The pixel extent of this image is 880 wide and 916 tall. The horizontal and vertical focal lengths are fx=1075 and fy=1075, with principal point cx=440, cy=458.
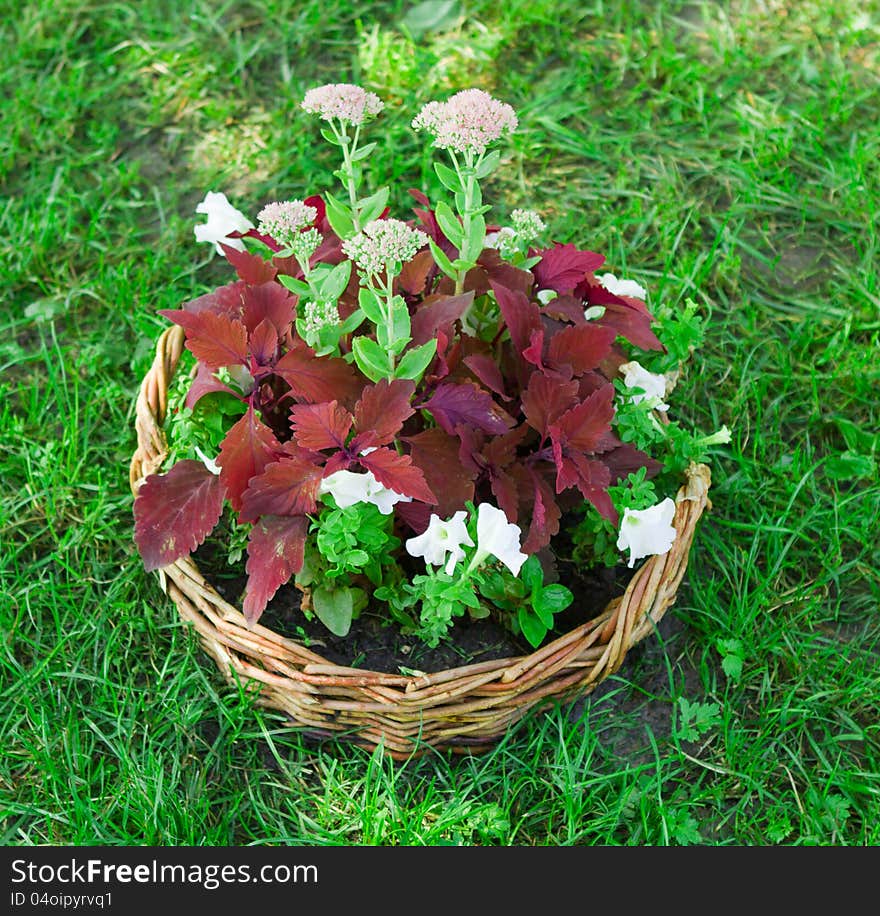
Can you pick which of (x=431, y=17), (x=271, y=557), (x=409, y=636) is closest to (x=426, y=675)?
(x=409, y=636)

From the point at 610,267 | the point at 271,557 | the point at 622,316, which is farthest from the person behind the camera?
the point at 610,267

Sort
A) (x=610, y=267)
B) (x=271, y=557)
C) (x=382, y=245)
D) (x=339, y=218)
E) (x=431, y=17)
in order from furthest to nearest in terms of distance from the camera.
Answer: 1. (x=431, y=17)
2. (x=610, y=267)
3. (x=339, y=218)
4. (x=271, y=557)
5. (x=382, y=245)

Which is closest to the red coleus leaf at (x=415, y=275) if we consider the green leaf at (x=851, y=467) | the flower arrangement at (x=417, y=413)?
the flower arrangement at (x=417, y=413)

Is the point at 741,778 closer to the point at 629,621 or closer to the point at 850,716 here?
the point at 850,716

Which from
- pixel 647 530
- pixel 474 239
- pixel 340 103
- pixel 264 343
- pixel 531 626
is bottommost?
pixel 531 626

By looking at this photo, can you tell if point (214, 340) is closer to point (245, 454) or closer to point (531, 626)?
point (245, 454)

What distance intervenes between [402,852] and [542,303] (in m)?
0.92

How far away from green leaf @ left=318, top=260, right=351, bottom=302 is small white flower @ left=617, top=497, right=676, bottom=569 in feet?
1.79

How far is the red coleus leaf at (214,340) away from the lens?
1.61 metres

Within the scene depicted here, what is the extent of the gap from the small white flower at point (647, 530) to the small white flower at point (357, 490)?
0.34 metres

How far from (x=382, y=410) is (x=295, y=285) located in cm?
27

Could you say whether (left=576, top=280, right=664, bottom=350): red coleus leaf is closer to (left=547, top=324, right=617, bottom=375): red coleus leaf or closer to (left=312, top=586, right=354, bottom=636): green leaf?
(left=547, top=324, right=617, bottom=375): red coleus leaf

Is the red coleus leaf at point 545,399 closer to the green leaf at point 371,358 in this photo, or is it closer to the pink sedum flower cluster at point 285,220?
the green leaf at point 371,358

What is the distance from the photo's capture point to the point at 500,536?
1.50 meters
